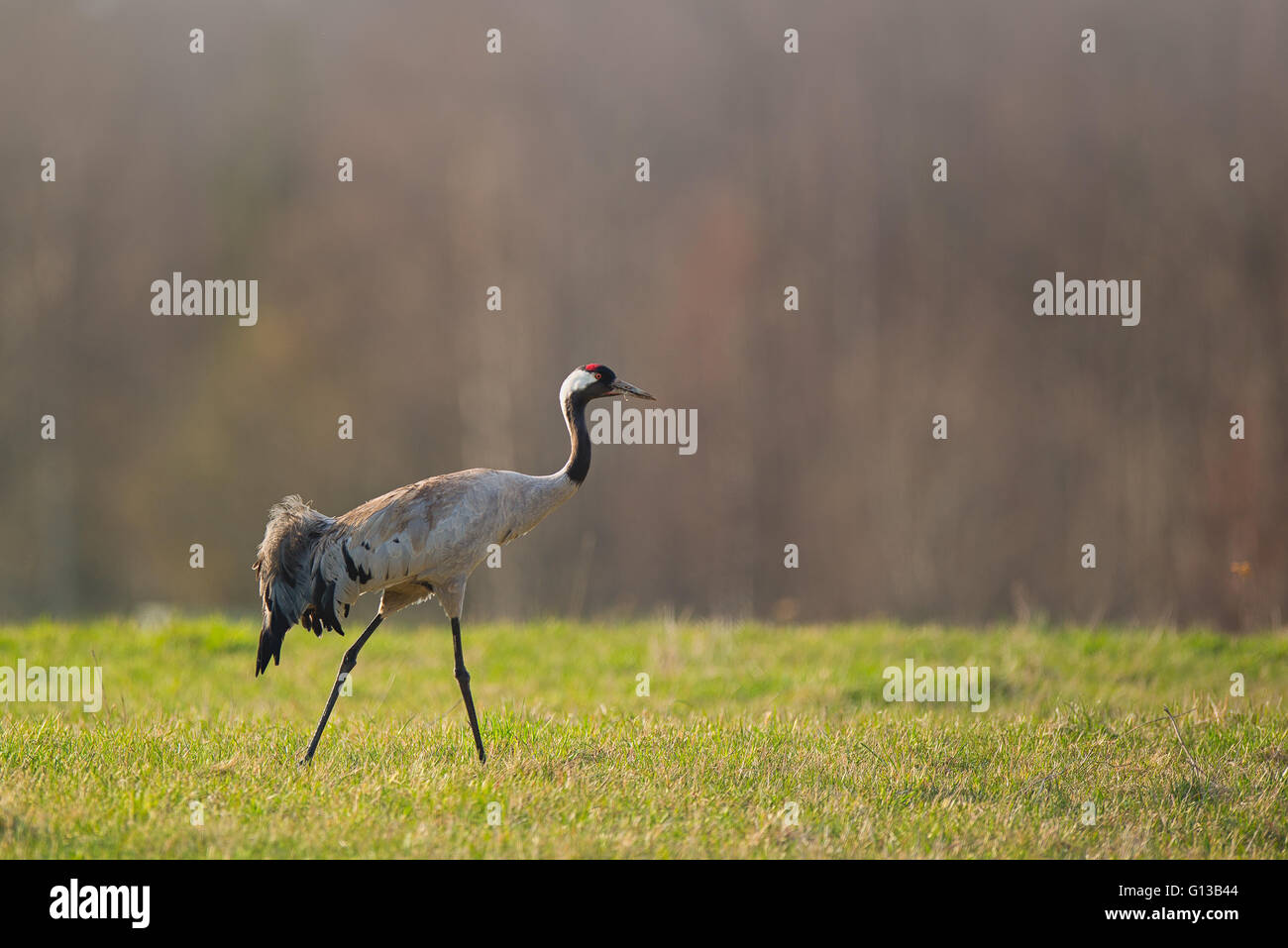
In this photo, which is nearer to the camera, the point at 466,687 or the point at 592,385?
the point at 466,687

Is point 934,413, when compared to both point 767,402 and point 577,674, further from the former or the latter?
point 577,674

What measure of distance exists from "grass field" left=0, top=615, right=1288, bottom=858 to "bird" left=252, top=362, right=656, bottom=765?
2.25 ft

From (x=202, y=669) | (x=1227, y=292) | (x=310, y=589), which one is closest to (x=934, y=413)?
(x=1227, y=292)

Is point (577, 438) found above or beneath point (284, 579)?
above

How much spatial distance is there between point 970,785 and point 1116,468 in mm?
11259

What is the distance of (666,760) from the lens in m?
6.37

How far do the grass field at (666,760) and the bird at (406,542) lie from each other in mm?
686

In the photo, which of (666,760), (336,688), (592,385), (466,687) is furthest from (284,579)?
(666,760)

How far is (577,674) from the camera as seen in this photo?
1052 centimetres

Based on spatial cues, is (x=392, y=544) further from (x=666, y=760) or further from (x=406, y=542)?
(x=666, y=760)

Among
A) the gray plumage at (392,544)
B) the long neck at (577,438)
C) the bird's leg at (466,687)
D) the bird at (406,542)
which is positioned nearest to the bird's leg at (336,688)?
the bird at (406,542)

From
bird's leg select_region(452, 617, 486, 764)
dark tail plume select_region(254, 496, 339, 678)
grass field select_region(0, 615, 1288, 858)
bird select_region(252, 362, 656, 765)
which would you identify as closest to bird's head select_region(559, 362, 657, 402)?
bird select_region(252, 362, 656, 765)

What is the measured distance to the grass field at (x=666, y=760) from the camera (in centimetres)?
509

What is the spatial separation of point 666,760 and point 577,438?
185 centimetres
